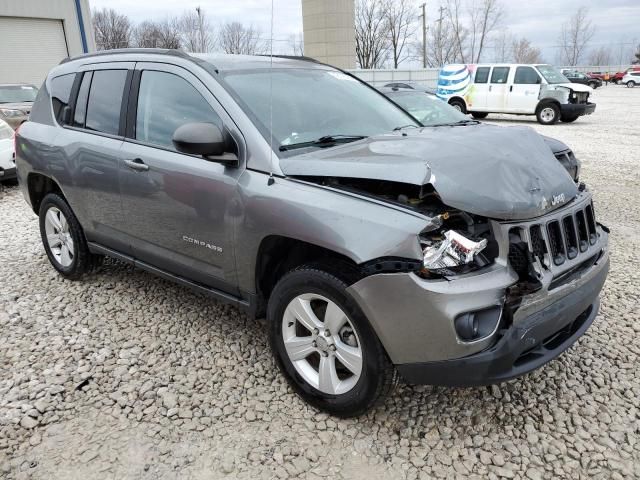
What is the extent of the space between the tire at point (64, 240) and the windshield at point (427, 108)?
17.4ft

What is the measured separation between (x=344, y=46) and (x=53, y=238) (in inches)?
936

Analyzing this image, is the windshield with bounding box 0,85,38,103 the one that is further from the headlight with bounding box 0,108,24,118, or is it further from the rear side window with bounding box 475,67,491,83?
the rear side window with bounding box 475,67,491,83

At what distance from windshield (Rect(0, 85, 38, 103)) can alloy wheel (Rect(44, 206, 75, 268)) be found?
35.9 feet

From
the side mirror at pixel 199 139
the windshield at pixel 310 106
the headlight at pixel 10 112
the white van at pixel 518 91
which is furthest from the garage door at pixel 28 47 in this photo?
the side mirror at pixel 199 139

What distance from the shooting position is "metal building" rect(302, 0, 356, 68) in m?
25.4

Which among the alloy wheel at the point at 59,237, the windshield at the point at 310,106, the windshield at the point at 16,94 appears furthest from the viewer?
the windshield at the point at 16,94

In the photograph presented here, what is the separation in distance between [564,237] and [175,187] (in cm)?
221

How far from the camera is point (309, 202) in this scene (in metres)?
2.57

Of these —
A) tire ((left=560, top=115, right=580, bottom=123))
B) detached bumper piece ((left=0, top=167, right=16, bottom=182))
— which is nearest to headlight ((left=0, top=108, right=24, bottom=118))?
detached bumper piece ((left=0, top=167, right=16, bottom=182))

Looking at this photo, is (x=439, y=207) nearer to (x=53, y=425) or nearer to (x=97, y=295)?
(x=53, y=425)

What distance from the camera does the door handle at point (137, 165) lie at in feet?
11.1

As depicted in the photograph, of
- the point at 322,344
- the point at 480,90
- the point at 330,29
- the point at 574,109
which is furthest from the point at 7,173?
the point at 330,29

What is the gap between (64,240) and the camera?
4.59 m

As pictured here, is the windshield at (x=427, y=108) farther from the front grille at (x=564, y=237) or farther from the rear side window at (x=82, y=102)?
the front grille at (x=564, y=237)
